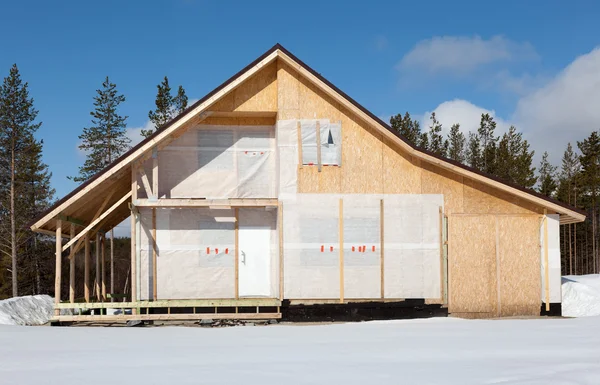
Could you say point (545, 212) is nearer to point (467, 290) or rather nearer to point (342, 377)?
point (467, 290)

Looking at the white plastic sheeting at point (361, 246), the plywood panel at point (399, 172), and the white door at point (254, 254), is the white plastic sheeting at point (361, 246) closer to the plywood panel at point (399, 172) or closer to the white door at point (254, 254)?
the plywood panel at point (399, 172)

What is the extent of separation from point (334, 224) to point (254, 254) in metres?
2.76

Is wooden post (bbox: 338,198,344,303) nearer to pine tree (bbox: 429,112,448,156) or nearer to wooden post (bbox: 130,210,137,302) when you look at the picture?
wooden post (bbox: 130,210,137,302)

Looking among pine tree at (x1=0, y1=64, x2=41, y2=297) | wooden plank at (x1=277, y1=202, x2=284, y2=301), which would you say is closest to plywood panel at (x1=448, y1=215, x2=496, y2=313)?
wooden plank at (x1=277, y1=202, x2=284, y2=301)

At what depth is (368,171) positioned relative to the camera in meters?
16.7

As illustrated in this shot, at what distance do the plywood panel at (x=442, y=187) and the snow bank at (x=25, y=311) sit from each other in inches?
535

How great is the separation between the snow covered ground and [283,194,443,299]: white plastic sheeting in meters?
2.95

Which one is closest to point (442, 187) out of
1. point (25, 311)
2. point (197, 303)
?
point (197, 303)

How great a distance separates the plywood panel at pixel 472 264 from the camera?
54.5 ft

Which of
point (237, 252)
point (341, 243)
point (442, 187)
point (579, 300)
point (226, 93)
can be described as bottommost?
point (579, 300)

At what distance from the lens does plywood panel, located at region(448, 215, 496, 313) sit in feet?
Answer: 54.5

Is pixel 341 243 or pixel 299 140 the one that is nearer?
pixel 341 243

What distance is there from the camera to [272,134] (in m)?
17.8

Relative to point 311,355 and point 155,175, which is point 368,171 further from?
point 311,355
